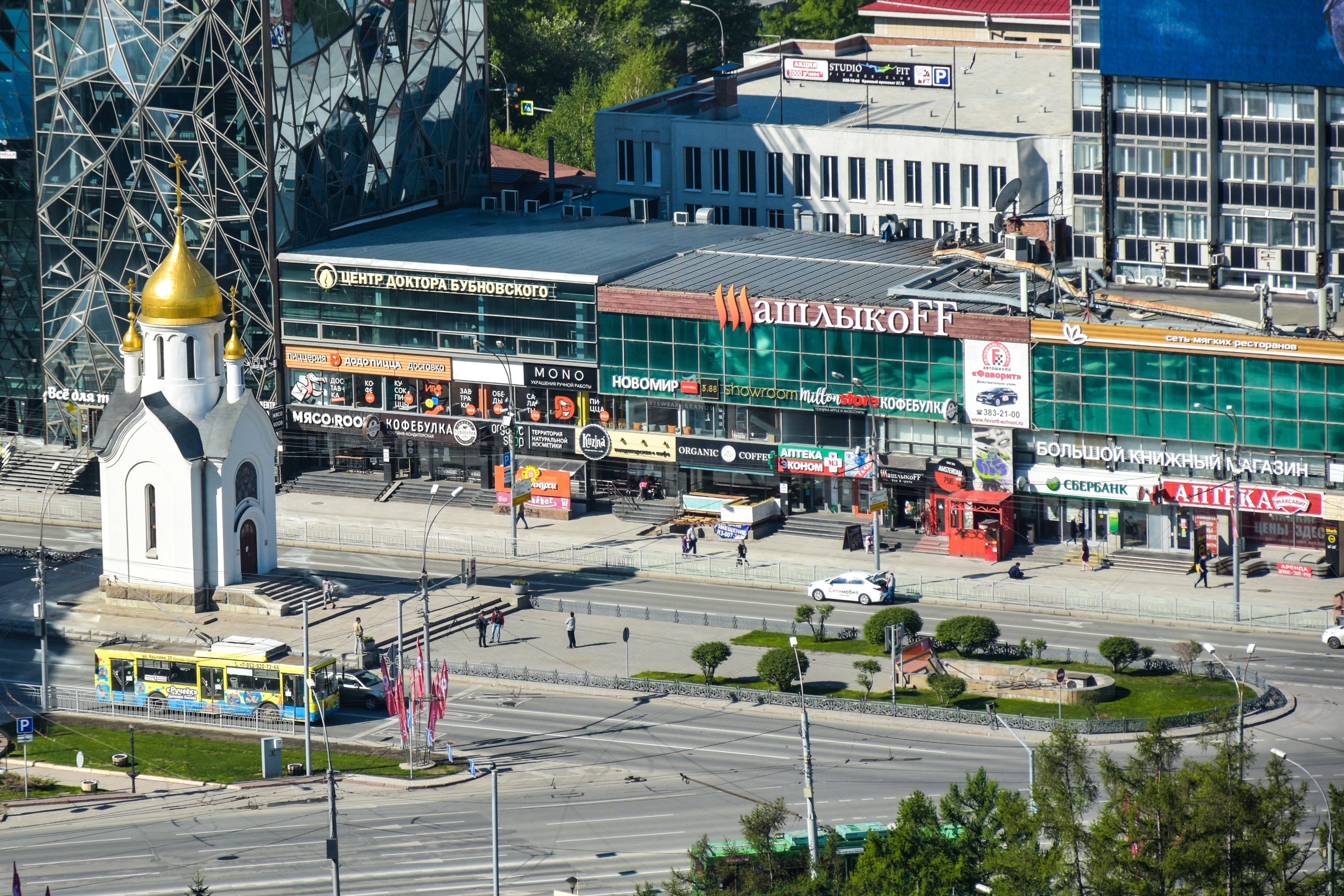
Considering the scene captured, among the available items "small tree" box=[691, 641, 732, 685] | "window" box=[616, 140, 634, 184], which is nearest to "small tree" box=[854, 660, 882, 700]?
"small tree" box=[691, 641, 732, 685]

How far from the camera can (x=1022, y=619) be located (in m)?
122

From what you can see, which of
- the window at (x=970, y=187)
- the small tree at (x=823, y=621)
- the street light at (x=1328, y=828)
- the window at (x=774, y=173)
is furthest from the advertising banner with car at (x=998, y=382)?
the street light at (x=1328, y=828)

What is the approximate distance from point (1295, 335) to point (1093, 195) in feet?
68.4

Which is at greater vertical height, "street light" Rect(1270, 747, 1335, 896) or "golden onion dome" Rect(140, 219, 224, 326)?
"golden onion dome" Rect(140, 219, 224, 326)

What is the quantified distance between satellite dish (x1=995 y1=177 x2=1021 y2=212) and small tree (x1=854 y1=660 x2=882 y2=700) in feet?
134

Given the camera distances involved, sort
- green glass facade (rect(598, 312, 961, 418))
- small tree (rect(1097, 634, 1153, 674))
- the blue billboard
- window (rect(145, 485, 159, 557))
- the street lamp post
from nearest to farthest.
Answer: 1. small tree (rect(1097, 634, 1153, 674))
2. window (rect(145, 485, 159, 557))
3. green glass facade (rect(598, 312, 961, 418))
4. the blue billboard
5. the street lamp post

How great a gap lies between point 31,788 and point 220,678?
35.4 feet

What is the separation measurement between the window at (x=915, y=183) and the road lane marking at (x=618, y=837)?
72.2 m

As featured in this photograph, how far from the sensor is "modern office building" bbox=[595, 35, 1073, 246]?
155500 mm

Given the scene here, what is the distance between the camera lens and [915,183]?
158 meters

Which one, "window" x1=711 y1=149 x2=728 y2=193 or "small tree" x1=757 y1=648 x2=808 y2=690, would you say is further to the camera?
"window" x1=711 y1=149 x2=728 y2=193

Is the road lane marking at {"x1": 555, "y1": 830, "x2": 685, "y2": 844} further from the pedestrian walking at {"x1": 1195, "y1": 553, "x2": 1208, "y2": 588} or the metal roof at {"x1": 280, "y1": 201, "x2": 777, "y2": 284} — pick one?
the metal roof at {"x1": 280, "y1": 201, "x2": 777, "y2": 284}

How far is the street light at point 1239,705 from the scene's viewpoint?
77.4 meters

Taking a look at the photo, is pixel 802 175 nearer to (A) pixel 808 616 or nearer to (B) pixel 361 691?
(A) pixel 808 616
